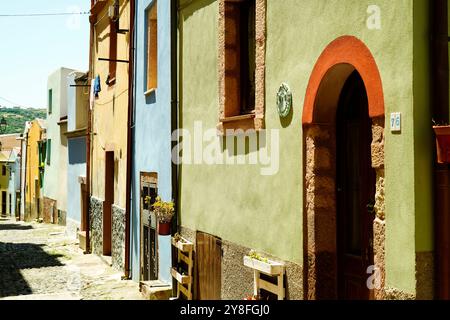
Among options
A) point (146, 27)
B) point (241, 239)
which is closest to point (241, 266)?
point (241, 239)

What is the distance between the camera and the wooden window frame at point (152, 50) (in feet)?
37.6

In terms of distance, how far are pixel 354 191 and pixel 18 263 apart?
519 inches

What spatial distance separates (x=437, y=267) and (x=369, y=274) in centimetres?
100

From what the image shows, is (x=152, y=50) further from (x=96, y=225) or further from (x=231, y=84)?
(x=96, y=225)

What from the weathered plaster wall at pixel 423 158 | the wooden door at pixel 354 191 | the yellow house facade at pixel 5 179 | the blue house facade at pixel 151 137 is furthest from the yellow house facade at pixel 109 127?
the yellow house facade at pixel 5 179

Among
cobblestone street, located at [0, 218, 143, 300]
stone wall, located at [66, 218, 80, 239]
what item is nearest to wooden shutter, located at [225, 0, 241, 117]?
cobblestone street, located at [0, 218, 143, 300]

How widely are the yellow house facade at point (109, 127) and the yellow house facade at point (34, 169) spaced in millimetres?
17966

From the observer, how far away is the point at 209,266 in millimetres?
8133

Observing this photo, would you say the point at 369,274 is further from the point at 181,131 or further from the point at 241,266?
the point at 181,131

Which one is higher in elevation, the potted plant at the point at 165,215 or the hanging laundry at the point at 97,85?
the hanging laundry at the point at 97,85

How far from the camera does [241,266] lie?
23.0ft

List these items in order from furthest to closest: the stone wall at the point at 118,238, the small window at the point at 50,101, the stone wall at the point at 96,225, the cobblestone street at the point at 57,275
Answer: the small window at the point at 50,101
the stone wall at the point at 96,225
the stone wall at the point at 118,238
the cobblestone street at the point at 57,275

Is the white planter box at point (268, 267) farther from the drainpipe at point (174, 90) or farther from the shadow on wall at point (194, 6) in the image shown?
the shadow on wall at point (194, 6)

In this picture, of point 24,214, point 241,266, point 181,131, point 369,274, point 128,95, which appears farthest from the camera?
point 24,214
